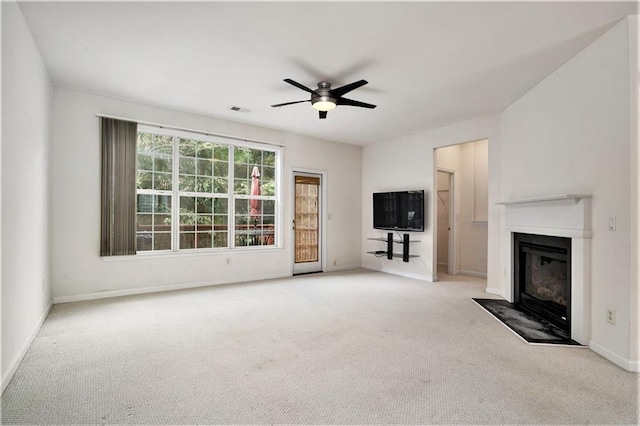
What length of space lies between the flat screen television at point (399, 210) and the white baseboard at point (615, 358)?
323 centimetres

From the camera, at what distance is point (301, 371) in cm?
239

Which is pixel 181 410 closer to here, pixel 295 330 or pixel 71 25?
pixel 295 330

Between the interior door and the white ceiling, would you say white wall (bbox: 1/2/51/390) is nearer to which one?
the white ceiling

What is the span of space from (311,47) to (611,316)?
341 cm

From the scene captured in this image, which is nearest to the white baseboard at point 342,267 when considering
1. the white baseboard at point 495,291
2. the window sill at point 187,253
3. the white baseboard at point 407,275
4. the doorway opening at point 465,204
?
the white baseboard at point 407,275

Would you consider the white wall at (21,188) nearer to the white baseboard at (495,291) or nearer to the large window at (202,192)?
the large window at (202,192)

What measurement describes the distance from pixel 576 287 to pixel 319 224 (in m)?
4.47

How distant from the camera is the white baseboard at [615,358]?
2434mm

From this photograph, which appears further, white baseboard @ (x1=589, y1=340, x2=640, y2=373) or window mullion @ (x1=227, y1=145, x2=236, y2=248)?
window mullion @ (x1=227, y1=145, x2=236, y2=248)

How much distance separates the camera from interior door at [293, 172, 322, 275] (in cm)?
643

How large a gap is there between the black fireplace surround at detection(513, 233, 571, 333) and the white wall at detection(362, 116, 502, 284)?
73 cm

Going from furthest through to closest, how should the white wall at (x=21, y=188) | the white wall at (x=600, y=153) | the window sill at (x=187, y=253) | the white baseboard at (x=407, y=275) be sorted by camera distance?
the white baseboard at (x=407, y=275) → the window sill at (x=187, y=253) → the white wall at (x=600, y=153) → the white wall at (x=21, y=188)

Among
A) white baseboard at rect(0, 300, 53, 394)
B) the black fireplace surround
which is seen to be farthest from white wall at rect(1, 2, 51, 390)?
the black fireplace surround

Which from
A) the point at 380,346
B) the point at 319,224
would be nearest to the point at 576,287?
the point at 380,346
